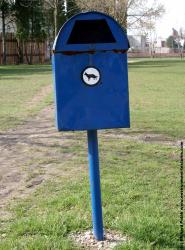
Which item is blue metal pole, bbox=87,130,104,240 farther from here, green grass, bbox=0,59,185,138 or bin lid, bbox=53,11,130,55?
green grass, bbox=0,59,185,138

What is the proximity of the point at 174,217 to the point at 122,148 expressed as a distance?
10.6 feet

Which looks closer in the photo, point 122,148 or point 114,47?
point 114,47

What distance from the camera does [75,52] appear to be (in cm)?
363

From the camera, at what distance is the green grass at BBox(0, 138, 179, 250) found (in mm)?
3947

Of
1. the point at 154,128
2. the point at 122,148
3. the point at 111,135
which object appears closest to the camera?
the point at 122,148

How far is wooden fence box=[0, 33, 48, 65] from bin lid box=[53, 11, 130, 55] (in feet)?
162

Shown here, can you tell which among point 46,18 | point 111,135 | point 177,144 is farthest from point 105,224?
point 46,18

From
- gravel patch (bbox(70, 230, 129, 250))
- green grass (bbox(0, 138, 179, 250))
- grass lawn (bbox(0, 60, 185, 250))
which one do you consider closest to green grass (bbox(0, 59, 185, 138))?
grass lawn (bbox(0, 60, 185, 250))

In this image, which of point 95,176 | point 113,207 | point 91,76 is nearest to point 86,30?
point 91,76

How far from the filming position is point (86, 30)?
379 cm

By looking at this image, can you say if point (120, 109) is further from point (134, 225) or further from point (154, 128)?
point (154, 128)

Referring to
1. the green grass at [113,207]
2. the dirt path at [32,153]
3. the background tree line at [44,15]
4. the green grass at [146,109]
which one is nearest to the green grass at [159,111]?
the green grass at [146,109]

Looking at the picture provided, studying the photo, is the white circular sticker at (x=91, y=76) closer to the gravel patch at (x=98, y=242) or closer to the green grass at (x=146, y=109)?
the gravel patch at (x=98, y=242)

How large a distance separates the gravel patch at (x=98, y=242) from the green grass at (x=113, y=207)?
68mm
